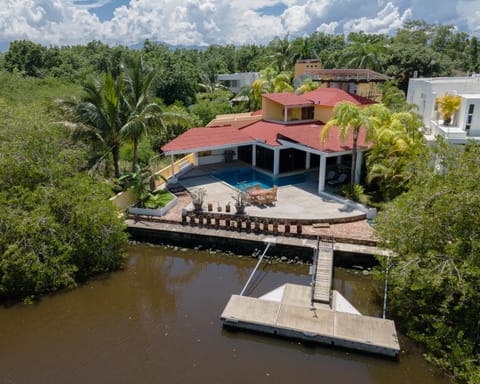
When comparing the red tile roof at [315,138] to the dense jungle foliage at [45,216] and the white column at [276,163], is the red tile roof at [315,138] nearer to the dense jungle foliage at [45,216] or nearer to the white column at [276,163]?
the white column at [276,163]

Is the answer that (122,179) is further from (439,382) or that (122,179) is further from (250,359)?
(439,382)

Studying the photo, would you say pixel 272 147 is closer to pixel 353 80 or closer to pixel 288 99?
pixel 288 99

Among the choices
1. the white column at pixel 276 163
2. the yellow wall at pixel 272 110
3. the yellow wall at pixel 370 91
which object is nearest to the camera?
the white column at pixel 276 163

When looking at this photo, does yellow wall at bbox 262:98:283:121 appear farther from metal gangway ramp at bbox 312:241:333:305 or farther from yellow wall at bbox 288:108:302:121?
metal gangway ramp at bbox 312:241:333:305

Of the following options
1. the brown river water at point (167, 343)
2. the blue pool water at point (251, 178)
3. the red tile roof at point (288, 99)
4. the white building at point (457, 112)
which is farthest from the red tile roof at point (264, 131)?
the brown river water at point (167, 343)

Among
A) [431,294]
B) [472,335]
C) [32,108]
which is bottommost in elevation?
[472,335]

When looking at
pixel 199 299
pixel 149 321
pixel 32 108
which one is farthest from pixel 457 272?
pixel 32 108
